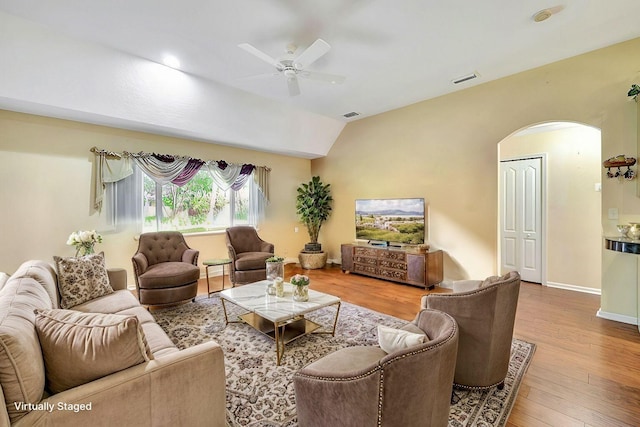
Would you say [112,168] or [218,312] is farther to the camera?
[112,168]

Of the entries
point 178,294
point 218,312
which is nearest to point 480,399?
point 218,312

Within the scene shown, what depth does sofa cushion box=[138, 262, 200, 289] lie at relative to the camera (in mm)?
3348

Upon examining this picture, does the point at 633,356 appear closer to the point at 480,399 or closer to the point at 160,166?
the point at 480,399

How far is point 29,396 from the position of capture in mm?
1016

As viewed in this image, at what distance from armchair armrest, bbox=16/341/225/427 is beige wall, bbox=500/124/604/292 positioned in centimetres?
525

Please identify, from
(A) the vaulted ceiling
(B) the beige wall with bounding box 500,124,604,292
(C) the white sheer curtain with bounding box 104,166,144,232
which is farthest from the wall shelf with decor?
(C) the white sheer curtain with bounding box 104,166,144,232

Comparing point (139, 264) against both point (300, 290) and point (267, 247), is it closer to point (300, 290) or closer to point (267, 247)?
point (267, 247)

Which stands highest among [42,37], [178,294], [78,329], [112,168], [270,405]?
[42,37]

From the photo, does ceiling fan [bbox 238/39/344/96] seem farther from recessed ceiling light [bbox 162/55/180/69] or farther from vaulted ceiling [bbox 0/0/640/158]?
recessed ceiling light [bbox 162/55/180/69]

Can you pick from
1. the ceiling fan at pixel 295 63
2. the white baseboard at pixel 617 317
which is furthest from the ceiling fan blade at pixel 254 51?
the white baseboard at pixel 617 317

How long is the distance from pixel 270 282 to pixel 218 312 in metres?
0.89

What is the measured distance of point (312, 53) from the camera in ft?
8.86

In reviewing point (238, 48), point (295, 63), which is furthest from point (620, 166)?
point (238, 48)

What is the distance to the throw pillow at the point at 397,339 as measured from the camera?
134 centimetres
